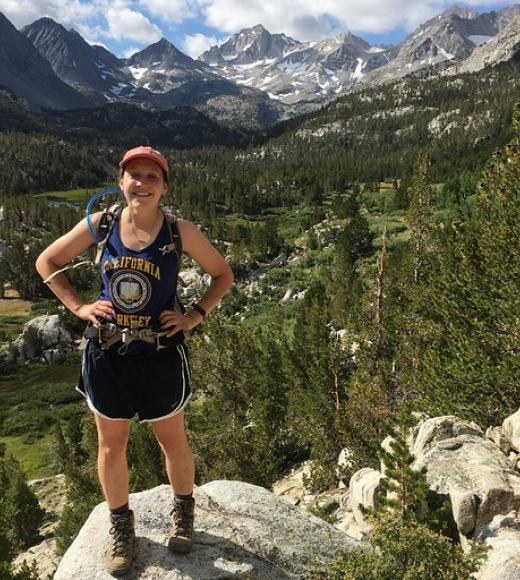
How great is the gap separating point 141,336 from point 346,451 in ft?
57.6

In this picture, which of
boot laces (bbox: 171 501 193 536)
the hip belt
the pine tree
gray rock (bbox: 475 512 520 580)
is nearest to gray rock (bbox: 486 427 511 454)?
the pine tree

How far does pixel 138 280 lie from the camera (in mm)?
5008

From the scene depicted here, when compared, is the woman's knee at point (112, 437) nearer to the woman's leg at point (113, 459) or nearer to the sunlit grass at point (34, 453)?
the woman's leg at point (113, 459)

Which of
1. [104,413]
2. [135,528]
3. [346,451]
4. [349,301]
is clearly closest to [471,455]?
[135,528]

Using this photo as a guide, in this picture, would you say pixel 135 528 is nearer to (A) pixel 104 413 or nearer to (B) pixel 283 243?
(A) pixel 104 413

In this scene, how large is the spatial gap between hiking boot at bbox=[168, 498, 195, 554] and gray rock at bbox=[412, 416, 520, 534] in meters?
4.07

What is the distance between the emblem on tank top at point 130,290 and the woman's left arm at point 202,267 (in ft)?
0.88

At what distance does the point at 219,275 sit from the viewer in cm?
560

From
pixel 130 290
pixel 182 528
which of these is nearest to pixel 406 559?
pixel 182 528

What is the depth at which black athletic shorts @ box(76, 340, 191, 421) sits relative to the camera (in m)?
5.17

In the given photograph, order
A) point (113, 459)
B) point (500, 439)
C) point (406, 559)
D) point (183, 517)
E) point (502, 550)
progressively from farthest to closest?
point (500, 439) < point (502, 550) < point (183, 517) < point (113, 459) < point (406, 559)

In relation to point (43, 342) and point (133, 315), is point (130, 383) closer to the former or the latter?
point (133, 315)

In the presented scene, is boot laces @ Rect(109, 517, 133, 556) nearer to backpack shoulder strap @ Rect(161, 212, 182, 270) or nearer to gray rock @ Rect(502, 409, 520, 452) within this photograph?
backpack shoulder strap @ Rect(161, 212, 182, 270)

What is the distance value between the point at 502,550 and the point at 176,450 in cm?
427
